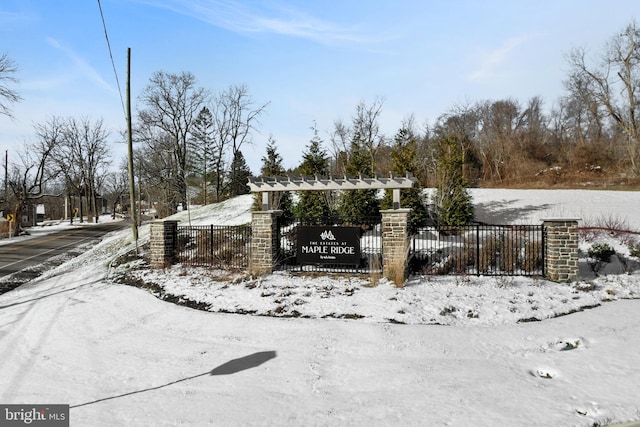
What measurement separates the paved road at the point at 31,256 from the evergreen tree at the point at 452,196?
16.5 m

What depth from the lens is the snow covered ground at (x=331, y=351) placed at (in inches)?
169

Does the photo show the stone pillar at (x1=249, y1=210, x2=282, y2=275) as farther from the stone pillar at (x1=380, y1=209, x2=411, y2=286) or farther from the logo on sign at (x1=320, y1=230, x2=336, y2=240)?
the stone pillar at (x1=380, y1=209, x2=411, y2=286)

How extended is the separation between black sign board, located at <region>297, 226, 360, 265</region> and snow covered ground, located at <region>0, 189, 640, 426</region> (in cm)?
60

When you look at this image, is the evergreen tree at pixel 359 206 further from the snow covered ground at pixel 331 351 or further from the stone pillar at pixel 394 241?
the snow covered ground at pixel 331 351

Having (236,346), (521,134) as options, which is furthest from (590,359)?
(521,134)

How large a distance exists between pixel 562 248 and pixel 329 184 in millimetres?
6548

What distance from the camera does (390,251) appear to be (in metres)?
9.90

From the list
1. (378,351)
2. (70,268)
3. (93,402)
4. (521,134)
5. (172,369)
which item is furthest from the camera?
(521,134)

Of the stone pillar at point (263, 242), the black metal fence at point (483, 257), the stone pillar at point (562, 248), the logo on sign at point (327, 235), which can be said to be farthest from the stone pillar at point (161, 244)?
the stone pillar at point (562, 248)

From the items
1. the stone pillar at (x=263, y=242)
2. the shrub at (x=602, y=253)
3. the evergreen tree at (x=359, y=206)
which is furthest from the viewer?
the evergreen tree at (x=359, y=206)

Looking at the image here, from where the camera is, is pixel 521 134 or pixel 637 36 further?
pixel 521 134

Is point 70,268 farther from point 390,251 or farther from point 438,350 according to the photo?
point 438,350

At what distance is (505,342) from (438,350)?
51.0 inches

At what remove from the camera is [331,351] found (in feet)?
19.8
